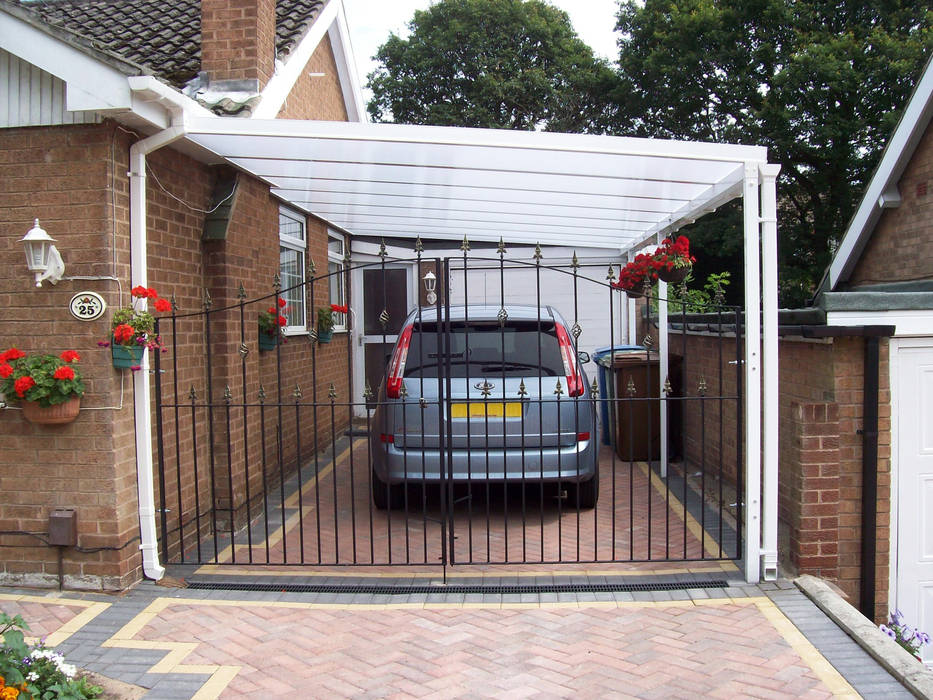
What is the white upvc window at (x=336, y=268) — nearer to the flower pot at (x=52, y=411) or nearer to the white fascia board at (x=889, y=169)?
the flower pot at (x=52, y=411)

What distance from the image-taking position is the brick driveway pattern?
11.5 ft

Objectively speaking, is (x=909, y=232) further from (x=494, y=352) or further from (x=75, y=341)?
(x=75, y=341)

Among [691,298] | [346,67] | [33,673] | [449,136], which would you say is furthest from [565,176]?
[691,298]

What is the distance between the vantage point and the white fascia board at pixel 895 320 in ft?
15.2

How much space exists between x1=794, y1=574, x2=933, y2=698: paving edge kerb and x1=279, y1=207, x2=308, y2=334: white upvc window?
5.31 metres

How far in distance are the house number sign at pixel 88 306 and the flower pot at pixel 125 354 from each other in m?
0.22

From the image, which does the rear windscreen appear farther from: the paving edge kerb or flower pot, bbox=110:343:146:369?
the paving edge kerb

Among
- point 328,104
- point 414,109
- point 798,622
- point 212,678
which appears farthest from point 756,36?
point 212,678

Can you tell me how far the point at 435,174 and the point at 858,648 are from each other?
389cm

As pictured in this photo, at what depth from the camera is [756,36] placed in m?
21.0

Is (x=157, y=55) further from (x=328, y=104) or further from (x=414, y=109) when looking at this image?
(x=414, y=109)

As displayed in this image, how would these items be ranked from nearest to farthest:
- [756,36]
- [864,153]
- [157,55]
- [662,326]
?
1. [157,55]
2. [662,326]
3. [864,153]
4. [756,36]

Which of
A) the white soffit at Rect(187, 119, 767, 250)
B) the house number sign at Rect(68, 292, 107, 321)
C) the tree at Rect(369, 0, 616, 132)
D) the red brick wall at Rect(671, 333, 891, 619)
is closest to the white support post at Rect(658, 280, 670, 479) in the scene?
the white soffit at Rect(187, 119, 767, 250)

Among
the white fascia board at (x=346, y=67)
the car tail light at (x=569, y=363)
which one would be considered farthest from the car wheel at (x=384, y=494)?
the white fascia board at (x=346, y=67)
